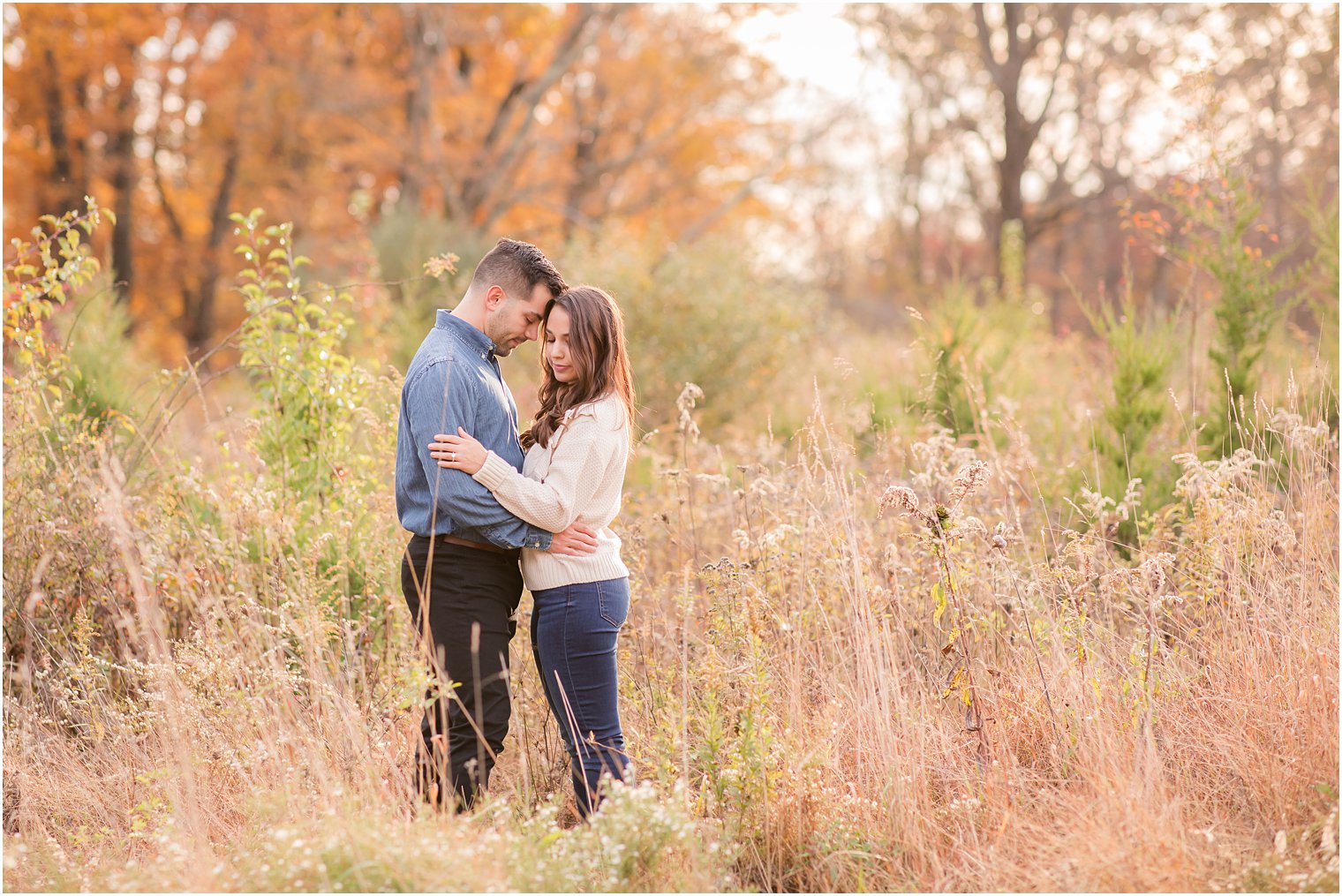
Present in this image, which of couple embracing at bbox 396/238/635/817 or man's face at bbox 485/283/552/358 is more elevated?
man's face at bbox 485/283/552/358

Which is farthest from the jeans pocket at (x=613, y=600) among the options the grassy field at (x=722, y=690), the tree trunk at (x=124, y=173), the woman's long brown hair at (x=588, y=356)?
the tree trunk at (x=124, y=173)

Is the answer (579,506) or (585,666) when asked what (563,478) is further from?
(585,666)

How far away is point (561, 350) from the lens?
11.5 ft

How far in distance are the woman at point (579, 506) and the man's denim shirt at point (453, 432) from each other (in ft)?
0.17

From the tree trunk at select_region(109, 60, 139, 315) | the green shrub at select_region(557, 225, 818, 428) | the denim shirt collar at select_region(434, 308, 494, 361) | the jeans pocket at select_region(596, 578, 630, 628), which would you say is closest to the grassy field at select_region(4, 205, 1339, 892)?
the jeans pocket at select_region(596, 578, 630, 628)

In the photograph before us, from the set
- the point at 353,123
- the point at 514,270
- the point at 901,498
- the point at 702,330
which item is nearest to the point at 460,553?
the point at 514,270

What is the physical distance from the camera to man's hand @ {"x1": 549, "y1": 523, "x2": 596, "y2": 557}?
3361mm

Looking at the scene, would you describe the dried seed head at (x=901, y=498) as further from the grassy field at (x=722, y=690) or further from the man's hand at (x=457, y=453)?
the man's hand at (x=457, y=453)

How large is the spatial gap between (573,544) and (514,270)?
3.25ft

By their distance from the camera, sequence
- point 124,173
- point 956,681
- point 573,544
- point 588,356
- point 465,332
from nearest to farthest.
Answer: point 573,544
point 588,356
point 465,332
point 956,681
point 124,173

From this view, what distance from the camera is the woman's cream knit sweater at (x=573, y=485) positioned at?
129 inches

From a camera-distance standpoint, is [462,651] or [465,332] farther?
[465,332]

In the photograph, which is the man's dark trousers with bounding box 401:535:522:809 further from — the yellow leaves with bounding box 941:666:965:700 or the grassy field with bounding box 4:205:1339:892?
the yellow leaves with bounding box 941:666:965:700

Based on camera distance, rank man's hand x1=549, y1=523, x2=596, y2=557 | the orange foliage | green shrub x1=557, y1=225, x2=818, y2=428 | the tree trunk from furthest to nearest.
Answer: the tree trunk, the orange foliage, green shrub x1=557, y1=225, x2=818, y2=428, man's hand x1=549, y1=523, x2=596, y2=557
